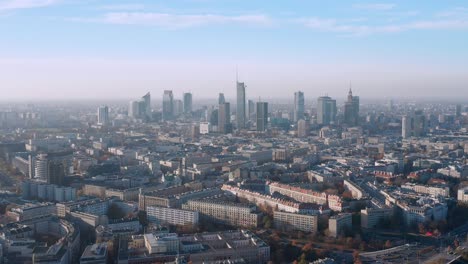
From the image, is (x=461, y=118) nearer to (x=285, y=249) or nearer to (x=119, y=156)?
(x=119, y=156)

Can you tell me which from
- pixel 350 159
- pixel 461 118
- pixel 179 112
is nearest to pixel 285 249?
pixel 350 159

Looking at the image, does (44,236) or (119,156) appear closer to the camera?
(44,236)

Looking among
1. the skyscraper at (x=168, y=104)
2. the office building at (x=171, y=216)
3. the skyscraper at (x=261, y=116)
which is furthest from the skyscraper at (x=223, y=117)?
the office building at (x=171, y=216)

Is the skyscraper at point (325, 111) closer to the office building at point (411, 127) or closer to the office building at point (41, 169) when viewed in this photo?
the office building at point (411, 127)

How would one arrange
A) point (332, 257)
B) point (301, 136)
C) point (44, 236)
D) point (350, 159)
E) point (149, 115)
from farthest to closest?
point (149, 115) < point (301, 136) < point (350, 159) < point (44, 236) < point (332, 257)

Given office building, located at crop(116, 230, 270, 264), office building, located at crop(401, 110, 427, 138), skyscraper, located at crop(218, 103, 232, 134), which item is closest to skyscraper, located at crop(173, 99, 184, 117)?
skyscraper, located at crop(218, 103, 232, 134)

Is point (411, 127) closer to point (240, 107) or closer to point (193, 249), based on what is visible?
point (240, 107)

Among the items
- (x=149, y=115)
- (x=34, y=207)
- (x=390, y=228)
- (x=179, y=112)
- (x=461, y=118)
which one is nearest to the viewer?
(x=390, y=228)
